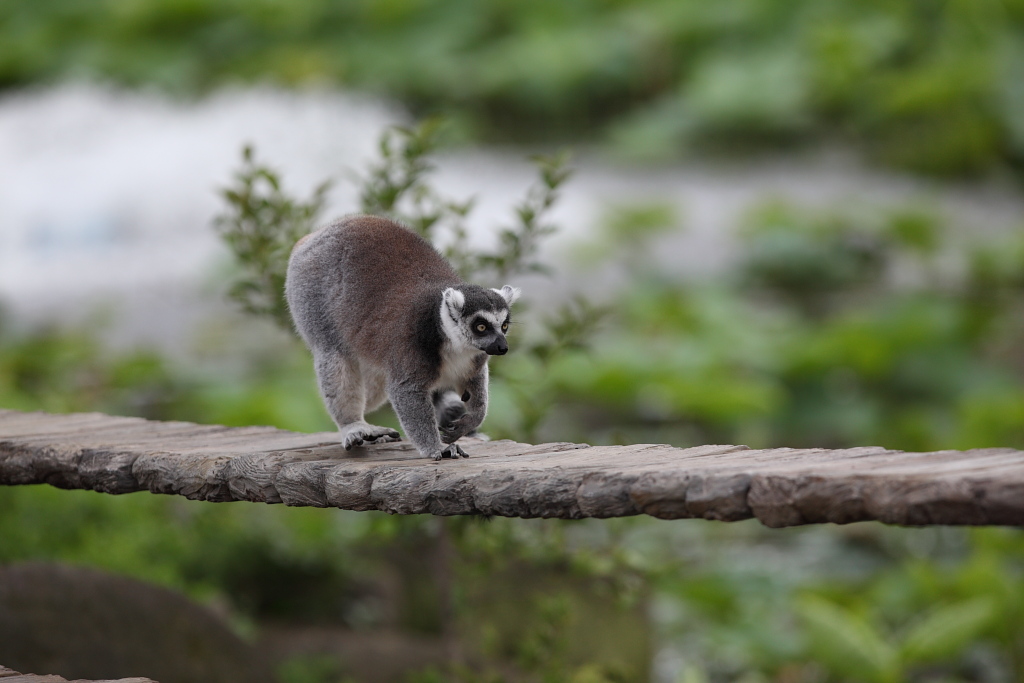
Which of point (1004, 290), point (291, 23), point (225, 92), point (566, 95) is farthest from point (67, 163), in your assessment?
point (1004, 290)

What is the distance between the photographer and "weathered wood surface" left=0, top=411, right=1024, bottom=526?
164 cm

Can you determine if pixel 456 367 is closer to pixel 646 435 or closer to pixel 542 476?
pixel 542 476

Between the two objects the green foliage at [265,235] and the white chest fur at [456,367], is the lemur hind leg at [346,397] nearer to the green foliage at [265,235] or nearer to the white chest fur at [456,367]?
the white chest fur at [456,367]

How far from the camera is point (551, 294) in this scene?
10.4 metres

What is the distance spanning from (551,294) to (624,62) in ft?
15.5

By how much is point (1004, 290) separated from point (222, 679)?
831cm

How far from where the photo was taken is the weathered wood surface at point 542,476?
1.64 meters

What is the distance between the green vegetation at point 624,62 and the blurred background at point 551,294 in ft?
0.16

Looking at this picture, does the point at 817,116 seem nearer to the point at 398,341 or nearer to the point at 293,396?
the point at 293,396

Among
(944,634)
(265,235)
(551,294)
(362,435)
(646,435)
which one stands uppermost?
(265,235)

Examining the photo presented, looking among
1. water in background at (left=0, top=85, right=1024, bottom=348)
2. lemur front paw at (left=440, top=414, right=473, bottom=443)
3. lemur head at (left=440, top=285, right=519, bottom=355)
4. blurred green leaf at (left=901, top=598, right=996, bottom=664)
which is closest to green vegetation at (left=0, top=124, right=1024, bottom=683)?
blurred green leaf at (left=901, top=598, right=996, bottom=664)

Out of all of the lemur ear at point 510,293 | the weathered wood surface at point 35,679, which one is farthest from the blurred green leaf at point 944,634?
the weathered wood surface at point 35,679

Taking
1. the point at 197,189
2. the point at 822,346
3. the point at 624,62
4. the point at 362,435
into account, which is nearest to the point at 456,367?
the point at 362,435

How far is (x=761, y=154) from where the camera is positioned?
1336 centimetres
